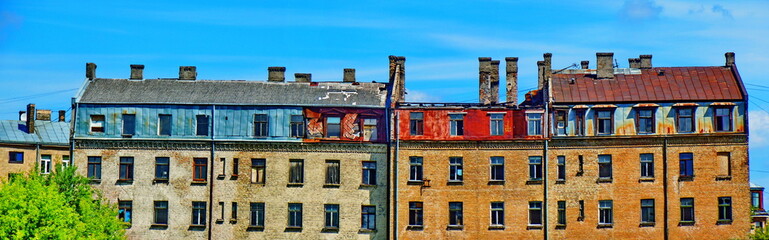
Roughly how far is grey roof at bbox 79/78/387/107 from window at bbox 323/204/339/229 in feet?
22.1

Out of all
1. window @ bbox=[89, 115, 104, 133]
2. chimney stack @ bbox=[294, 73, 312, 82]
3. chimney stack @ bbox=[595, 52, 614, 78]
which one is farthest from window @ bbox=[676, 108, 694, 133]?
window @ bbox=[89, 115, 104, 133]

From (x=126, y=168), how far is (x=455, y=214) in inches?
863

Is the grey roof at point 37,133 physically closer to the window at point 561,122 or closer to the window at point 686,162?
the window at point 561,122

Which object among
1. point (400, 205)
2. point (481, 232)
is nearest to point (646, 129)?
point (481, 232)

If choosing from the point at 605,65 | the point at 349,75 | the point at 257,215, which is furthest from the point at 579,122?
the point at 257,215

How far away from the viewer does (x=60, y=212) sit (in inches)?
2601

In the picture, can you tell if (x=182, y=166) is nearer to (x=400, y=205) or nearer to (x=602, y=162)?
(x=400, y=205)

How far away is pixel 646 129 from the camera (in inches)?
2616

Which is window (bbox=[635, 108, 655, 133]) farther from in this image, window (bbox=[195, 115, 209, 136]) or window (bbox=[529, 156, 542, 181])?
window (bbox=[195, 115, 209, 136])

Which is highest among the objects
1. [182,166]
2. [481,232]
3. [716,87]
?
[716,87]

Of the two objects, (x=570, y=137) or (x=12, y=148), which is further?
(x=12, y=148)

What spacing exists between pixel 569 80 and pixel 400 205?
14.3m

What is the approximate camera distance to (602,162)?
66438mm

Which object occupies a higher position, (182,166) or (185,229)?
(182,166)
